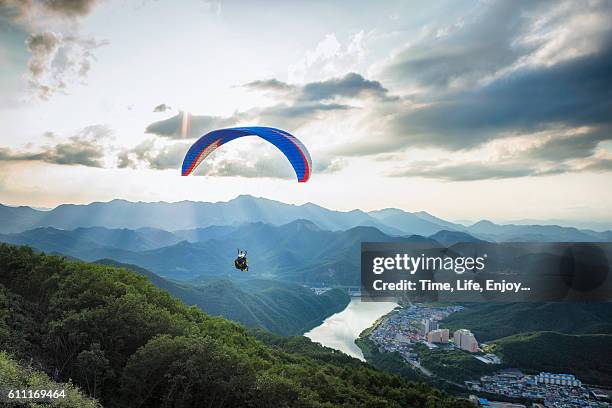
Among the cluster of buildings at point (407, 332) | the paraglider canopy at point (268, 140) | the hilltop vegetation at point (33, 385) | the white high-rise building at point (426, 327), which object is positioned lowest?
the cluster of buildings at point (407, 332)

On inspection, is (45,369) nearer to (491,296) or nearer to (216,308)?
(216,308)

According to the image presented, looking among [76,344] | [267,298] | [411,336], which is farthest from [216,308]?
[76,344]

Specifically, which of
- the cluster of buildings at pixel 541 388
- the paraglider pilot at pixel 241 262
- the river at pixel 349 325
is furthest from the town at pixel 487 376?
the paraglider pilot at pixel 241 262

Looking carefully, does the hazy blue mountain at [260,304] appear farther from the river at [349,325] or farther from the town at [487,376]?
the town at [487,376]

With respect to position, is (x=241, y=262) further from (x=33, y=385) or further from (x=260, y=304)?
(x=260, y=304)

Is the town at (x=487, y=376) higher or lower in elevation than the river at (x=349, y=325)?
higher

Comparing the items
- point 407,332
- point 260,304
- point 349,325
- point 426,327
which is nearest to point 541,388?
point 426,327

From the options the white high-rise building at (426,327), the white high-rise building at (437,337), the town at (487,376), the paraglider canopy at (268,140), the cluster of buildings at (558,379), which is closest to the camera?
the paraglider canopy at (268,140)
